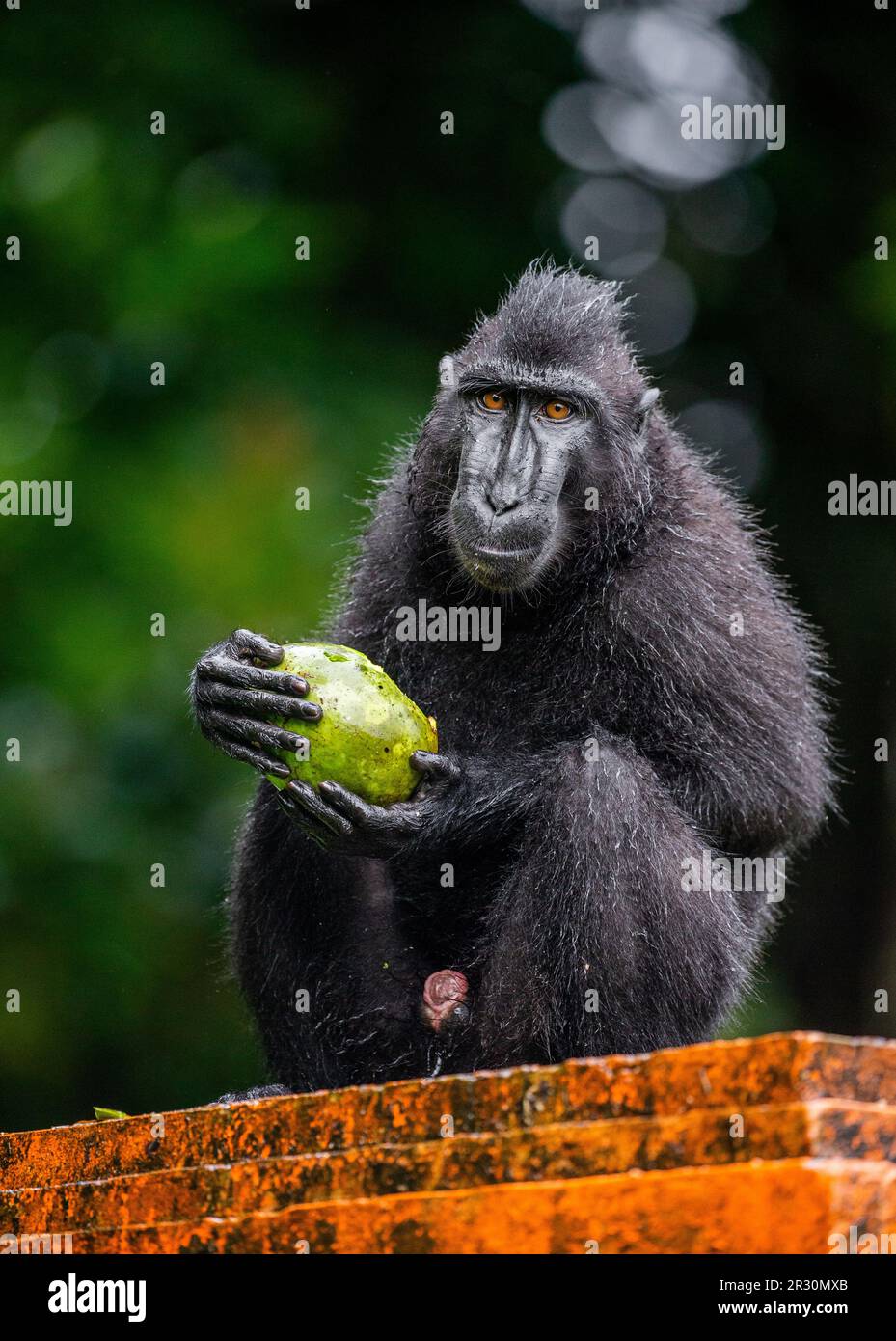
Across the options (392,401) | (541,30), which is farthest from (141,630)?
(541,30)

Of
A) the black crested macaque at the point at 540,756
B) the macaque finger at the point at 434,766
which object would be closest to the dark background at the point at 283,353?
the black crested macaque at the point at 540,756

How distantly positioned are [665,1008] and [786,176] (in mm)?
12942

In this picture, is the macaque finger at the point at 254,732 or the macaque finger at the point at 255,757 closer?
the macaque finger at the point at 254,732

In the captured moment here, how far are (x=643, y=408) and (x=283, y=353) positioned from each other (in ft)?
26.1

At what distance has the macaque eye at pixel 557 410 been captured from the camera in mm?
8352

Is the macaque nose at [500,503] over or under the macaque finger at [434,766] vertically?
over

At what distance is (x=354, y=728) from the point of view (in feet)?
23.9

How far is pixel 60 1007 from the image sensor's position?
50.0ft

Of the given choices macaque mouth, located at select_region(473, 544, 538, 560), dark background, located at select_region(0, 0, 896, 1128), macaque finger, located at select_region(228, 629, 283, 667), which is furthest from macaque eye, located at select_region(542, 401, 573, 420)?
dark background, located at select_region(0, 0, 896, 1128)

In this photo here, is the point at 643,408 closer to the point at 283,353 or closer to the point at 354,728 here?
the point at 354,728

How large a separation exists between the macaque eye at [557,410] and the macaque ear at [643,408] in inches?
16.4

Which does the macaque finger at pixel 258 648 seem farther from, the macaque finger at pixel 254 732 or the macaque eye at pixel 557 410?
the macaque eye at pixel 557 410

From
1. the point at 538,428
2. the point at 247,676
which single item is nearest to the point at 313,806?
the point at 247,676

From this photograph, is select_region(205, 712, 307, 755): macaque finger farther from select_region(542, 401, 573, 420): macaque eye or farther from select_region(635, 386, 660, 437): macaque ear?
select_region(635, 386, 660, 437): macaque ear
